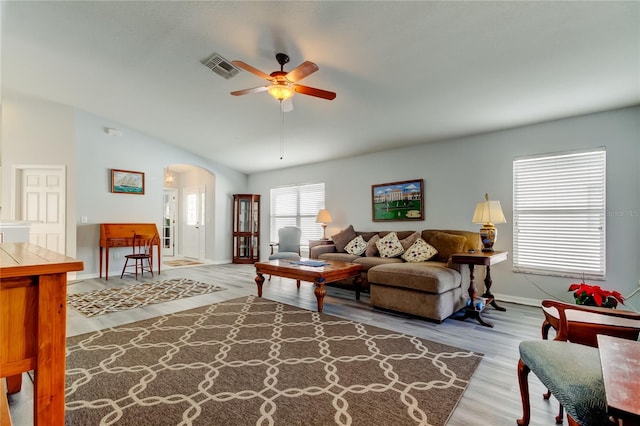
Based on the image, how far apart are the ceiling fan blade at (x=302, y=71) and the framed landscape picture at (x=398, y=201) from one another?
9.80 ft

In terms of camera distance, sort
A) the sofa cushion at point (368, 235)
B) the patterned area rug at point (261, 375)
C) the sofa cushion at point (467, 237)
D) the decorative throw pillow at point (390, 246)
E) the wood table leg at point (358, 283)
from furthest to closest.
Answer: the sofa cushion at point (368, 235) → the decorative throw pillow at point (390, 246) → the wood table leg at point (358, 283) → the sofa cushion at point (467, 237) → the patterned area rug at point (261, 375)

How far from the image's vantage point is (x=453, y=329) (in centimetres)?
297

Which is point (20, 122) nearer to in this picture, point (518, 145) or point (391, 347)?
point (391, 347)

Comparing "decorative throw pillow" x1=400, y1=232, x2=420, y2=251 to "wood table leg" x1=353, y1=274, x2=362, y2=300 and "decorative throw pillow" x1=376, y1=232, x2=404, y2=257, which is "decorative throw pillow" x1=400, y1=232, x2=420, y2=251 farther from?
"wood table leg" x1=353, y1=274, x2=362, y2=300

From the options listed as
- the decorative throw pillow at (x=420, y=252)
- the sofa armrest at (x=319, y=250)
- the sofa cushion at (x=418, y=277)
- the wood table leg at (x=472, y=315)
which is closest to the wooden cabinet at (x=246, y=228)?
the sofa armrest at (x=319, y=250)

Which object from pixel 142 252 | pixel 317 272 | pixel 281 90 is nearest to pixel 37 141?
pixel 142 252

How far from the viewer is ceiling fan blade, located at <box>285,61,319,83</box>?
2.51m

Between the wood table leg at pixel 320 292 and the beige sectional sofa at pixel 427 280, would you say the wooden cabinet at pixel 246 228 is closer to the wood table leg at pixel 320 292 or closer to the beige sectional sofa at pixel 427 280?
the beige sectional sofa at pixel 427 280

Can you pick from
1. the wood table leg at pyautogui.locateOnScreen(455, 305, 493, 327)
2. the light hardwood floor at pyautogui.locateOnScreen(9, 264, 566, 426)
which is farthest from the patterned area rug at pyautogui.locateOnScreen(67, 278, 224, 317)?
the wood table leg at pyautogui.locateOnScreen(455, 305, 493, 327)

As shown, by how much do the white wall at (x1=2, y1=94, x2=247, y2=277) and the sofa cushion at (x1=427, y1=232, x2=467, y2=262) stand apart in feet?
18.7

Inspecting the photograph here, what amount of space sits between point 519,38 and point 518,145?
1.93m

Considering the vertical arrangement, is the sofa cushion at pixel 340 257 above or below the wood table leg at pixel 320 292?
above

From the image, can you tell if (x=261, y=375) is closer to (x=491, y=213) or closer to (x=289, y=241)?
(x=491, y=213)

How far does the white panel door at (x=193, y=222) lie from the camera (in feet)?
26.4
